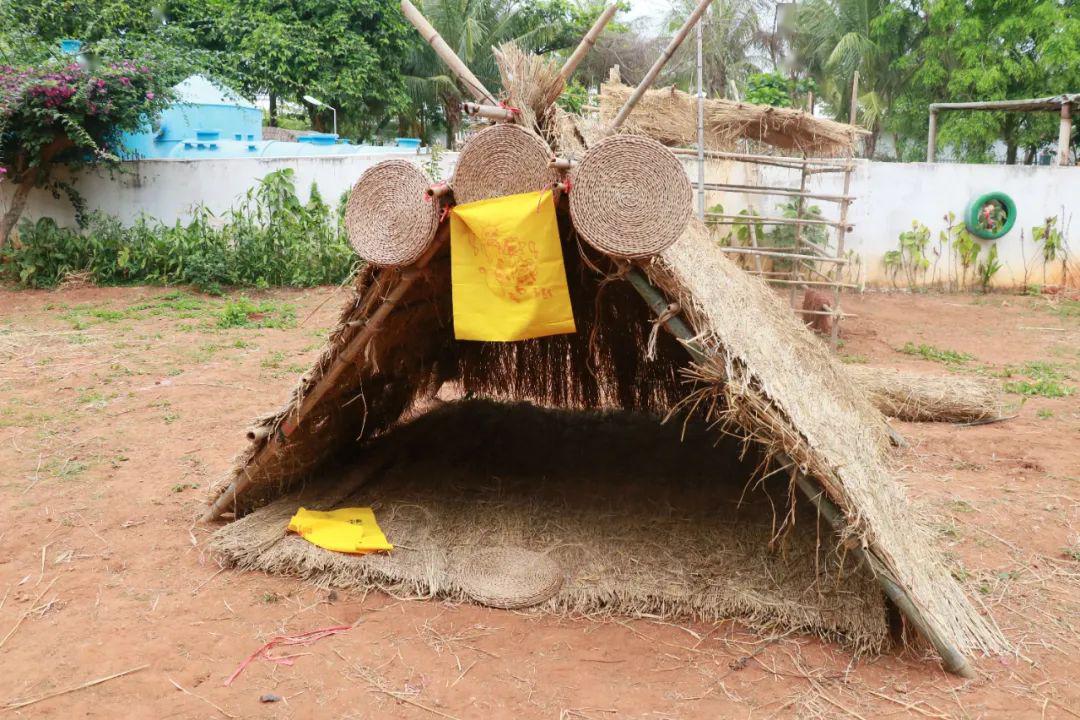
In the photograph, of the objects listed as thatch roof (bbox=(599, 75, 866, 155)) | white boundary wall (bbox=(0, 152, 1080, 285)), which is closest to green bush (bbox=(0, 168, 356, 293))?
white boundary wall (bbox=(0, 152, 1080, 285))

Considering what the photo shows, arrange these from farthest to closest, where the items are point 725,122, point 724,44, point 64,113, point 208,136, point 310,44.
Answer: point 724,44 < point 310,44 < point 208,136 < point 64,113 < point 725,122

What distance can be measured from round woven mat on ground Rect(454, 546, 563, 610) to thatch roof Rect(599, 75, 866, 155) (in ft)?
15.2

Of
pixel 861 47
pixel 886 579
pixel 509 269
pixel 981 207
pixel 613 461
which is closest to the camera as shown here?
pixel 886 579

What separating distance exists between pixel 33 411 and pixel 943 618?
18.4 feet

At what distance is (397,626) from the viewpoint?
125 inches

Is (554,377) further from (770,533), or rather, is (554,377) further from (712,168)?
(712,168)

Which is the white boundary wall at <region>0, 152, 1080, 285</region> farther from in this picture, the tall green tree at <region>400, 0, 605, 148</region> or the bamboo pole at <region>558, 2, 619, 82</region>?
the tall green tree at <region>400, 0, 605, 148</region>

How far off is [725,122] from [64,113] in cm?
815

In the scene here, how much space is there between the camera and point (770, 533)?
12.2ft

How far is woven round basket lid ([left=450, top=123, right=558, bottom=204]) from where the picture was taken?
3051mm

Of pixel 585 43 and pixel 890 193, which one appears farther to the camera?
pixel 890 193

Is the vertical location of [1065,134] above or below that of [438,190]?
above

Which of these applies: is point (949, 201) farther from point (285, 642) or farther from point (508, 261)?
point (285, 642)

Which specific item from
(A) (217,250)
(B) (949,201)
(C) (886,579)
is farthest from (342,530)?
(B) (949,201)
